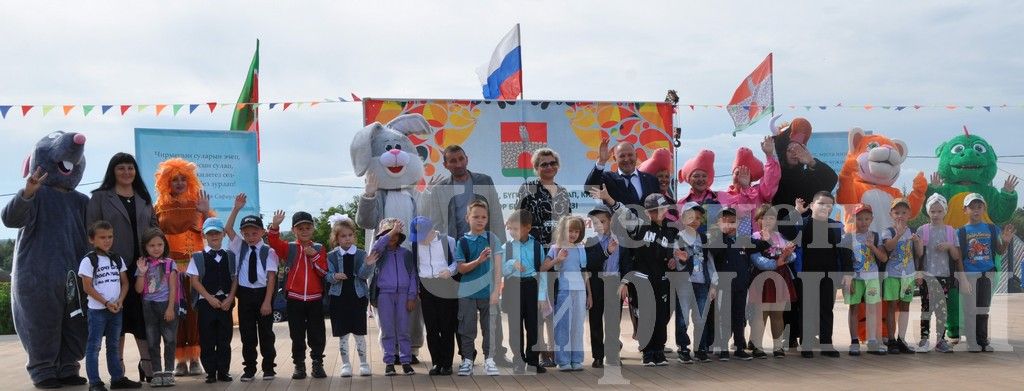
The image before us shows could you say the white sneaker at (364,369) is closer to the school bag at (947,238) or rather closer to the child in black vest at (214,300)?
the child in black vest at (214,300)

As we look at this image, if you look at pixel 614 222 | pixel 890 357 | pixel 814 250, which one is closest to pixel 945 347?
pixel 890 357

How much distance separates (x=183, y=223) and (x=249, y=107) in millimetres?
5934

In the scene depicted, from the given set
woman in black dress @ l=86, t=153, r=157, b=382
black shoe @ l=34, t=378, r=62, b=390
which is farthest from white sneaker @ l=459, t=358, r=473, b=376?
black shoe @ l=34, t=378, r=62, b=390

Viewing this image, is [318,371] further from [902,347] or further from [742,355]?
[902,347]

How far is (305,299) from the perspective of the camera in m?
6.79

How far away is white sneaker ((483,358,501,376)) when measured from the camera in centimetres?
681

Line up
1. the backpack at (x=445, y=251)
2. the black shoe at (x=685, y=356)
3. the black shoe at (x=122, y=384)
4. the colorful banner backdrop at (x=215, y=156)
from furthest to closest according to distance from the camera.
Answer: the colorful banner backdrop at (x=215, y=156), the black shoe at (x=685, y=356), the backpack at (x=445, y=251), the black shoe at (x=122, y=384)

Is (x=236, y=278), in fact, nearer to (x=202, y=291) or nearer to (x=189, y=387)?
(x=202, y=291)

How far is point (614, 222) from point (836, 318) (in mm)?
4421

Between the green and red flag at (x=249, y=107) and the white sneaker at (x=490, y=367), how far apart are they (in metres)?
6.85

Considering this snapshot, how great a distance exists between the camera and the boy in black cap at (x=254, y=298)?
6.73 metres

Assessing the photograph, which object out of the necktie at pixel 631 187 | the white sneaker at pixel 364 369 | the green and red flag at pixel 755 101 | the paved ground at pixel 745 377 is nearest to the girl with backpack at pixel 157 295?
the paved ground at pixel 745 377

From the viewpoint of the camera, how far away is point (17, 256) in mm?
6625

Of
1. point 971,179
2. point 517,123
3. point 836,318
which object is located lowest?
point 836,318
